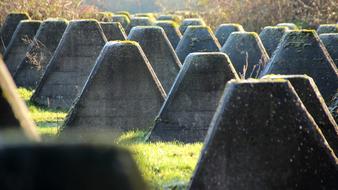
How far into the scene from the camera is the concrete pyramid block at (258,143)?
5.76 m

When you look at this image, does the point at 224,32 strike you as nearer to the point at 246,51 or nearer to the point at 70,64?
the point at 246,51

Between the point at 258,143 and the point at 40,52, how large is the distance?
40.2 feet

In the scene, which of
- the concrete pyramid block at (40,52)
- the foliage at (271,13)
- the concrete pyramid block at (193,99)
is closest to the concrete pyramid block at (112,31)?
the concrete pyramid block at (40,52)

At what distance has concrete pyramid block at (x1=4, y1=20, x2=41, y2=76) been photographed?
64.9 ft

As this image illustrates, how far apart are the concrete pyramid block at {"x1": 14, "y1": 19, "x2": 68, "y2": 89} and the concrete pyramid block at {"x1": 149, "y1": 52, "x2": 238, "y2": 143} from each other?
6525mm

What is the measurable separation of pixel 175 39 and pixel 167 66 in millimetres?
4800

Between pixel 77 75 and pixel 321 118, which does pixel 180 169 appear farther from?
pixel 77 75

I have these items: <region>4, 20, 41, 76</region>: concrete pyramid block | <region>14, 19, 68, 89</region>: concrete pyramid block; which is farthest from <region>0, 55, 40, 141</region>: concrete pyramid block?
<region>4, 20, 41, 76</region>: concrete pyramid block

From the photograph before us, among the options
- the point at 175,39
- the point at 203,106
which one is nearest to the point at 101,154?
the point at 203,106

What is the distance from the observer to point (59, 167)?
6.46 ft

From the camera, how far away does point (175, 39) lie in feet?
65.5

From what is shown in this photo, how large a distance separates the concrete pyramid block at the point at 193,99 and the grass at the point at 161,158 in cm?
33

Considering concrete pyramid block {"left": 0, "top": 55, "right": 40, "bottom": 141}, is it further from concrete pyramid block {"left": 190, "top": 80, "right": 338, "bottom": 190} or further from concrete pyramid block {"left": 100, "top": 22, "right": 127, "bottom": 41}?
concrete pyramid block {"left": 100, "top": 22, "right": 127, "bottom": 41}

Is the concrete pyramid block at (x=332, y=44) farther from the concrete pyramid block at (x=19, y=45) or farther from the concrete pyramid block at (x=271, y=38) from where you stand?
the concrete pyramid block at (x=19, y=45)
